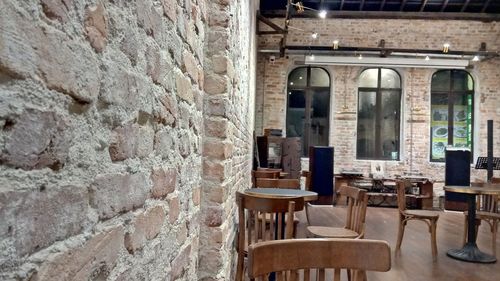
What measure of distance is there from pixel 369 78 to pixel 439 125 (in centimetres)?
222

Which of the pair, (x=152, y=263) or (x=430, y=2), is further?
(x=430, y=2)

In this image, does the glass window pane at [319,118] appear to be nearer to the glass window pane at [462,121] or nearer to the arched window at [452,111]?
the arched window at [452,111]

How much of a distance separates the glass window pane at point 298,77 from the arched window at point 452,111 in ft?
11.2

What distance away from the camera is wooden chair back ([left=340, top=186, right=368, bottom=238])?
10.9ft

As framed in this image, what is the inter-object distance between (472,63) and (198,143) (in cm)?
1090

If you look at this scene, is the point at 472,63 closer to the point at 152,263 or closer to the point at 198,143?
the point at 198,143

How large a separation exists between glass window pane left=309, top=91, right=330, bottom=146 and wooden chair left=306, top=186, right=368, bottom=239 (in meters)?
7.30

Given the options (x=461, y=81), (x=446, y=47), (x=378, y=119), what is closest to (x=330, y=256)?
(x=446, y=47)

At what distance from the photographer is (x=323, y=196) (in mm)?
9461

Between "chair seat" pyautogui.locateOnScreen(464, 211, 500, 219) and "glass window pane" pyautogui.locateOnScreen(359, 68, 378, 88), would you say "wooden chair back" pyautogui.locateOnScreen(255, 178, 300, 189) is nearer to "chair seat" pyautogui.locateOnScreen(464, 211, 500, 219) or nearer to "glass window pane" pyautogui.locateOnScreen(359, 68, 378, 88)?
"chair seat" pyautogui.locateOnScreen(464, 211, 500, 219)

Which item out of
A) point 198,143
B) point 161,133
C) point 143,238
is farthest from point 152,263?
point 198,143

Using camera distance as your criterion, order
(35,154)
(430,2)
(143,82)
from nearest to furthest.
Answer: (35,154) < (143,82) < (430,2)

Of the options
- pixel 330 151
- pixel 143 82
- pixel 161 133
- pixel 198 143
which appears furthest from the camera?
pixel 330 151

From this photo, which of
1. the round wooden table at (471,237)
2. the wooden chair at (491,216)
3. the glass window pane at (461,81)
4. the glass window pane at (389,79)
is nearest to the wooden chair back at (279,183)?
the round wooden table at (471,237)
